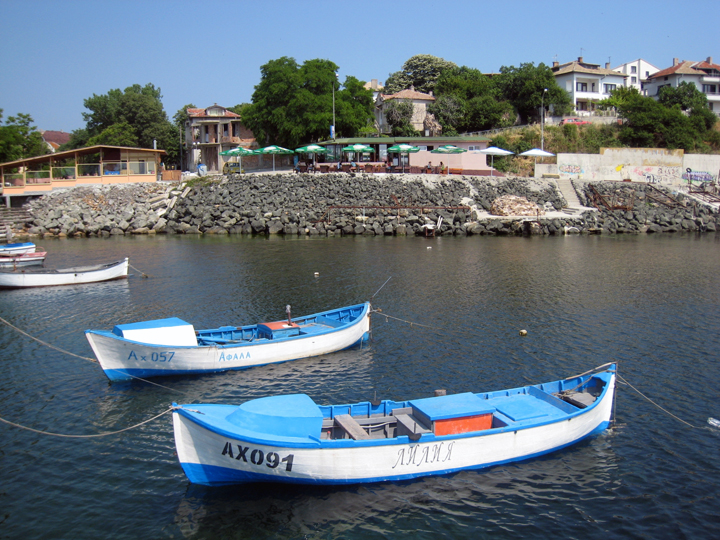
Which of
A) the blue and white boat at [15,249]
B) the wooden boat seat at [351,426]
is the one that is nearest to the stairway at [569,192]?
the blue and white boat at [15,249]

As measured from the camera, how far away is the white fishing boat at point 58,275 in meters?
30.4

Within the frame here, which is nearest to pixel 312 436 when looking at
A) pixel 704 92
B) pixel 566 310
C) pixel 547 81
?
pixel 566 310

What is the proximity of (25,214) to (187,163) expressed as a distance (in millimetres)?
39561

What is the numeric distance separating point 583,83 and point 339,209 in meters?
56.0

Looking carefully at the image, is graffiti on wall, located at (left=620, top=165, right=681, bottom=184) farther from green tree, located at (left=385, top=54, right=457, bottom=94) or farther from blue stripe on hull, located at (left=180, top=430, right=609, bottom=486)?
blue stripe on hull, located at (left=180, top=430, right=609, bottom=486)

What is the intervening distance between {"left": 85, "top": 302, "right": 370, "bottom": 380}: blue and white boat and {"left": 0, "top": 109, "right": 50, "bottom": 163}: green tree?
62.3 metres

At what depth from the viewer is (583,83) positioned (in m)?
86.4

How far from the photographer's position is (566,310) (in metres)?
25.5

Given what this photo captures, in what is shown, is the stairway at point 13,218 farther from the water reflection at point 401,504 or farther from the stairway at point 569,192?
the stairway at point 569,192

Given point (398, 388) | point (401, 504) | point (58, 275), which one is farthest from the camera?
point (58, 275)

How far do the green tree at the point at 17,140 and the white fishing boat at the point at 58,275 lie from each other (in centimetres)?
4382

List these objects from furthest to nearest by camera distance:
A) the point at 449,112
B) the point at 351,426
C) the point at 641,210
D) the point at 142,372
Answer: the point at 449,112 → the point at 641,210 → the point at 142,372 → the point at 351,426

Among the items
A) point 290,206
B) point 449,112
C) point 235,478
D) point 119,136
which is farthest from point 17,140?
point 235,478

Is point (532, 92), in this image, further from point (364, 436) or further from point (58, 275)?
point (364, 436)
